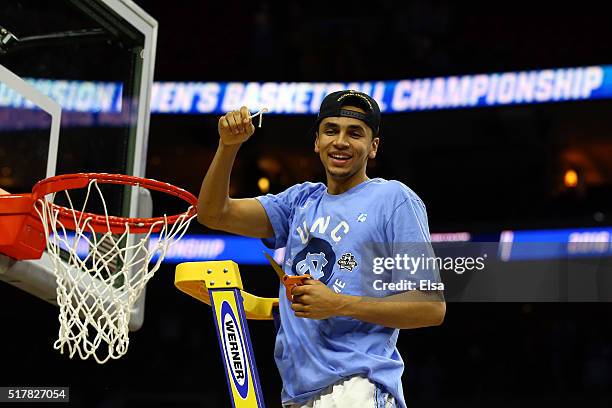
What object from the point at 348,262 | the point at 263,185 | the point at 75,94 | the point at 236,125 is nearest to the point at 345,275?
the point at 348,262

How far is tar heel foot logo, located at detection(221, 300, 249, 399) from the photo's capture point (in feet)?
6.97

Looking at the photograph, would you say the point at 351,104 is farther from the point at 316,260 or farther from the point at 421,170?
the point at 421,170

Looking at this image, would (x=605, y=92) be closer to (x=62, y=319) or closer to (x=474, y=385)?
(x=474, y=385)

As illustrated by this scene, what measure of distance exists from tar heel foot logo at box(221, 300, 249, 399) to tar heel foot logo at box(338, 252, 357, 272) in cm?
29

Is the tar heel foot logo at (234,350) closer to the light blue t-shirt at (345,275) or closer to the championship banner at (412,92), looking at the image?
the light blue t-shirt at (345,275)

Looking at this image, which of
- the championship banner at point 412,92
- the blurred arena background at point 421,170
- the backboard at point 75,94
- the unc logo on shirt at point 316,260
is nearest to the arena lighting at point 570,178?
the blurred arena background at point 421,170

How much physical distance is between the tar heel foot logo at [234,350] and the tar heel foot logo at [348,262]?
288mm

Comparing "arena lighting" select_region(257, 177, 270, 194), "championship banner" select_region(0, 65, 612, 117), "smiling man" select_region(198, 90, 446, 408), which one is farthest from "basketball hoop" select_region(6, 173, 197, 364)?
"arena lighting" select_region(257, 177, 270, 194)

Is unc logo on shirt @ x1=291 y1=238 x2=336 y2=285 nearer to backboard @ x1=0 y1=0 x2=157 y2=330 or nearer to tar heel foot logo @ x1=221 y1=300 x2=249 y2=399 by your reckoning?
tar heel foot logo @ x1=221 y1=300 x2=249 y2=399

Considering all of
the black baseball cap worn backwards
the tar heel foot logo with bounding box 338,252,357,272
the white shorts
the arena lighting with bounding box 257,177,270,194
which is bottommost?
the white shorts

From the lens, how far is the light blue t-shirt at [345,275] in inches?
83.0

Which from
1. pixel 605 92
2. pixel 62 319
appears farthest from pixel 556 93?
pixel 62 319

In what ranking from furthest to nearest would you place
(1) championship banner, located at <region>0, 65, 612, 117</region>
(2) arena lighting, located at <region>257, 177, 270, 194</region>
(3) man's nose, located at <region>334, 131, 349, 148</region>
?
(2) arena lighting, located at <region>257, 177, 270, 194</region> → (1) championship banner, located at <region>0, 65, 612, 117</region> → (3) man's nose, located at <region>334, 131, 349, 148</region>

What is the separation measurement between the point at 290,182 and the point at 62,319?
25.6 ft
